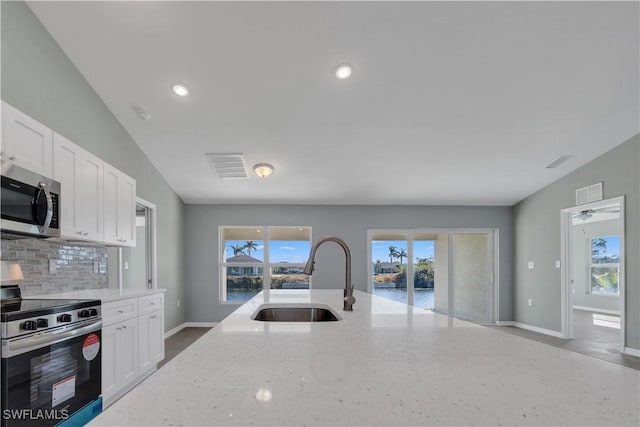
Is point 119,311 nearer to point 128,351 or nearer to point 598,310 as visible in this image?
point 128,351

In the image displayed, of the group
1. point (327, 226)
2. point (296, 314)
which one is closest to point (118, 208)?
point (296, 314)

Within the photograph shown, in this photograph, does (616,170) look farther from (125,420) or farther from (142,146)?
(142,146)

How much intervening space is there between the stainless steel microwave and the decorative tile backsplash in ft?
0.87

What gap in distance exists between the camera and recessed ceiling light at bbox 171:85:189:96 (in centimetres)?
319

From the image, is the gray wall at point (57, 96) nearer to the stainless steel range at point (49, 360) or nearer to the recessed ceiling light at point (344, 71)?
the stainless steel range at point (49, 360)

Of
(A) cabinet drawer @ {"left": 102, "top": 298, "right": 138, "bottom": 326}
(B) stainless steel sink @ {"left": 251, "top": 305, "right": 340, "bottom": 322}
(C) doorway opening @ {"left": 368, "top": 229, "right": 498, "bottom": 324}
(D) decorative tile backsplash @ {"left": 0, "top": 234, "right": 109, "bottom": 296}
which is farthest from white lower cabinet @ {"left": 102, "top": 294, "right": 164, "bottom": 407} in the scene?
(C) doorway opening @ {"left": 368, "top": 229, "right": 498, "bottom": 324}

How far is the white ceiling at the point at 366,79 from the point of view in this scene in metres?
2.57

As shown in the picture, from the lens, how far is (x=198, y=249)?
6.00m

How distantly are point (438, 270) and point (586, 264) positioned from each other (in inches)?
203

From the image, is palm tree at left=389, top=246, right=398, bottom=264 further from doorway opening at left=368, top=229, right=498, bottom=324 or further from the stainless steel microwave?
the stainless steel microwave

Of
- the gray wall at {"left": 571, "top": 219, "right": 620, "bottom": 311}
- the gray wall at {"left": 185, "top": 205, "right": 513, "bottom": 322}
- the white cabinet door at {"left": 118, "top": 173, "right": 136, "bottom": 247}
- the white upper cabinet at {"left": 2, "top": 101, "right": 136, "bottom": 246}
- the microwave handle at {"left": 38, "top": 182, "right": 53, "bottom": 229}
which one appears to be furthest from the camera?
the gray wall at {"left": 571, "top": 219, "right": 620, "bottom": 311}

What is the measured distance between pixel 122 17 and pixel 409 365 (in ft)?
9.97

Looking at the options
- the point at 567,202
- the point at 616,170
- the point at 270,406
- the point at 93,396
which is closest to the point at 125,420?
the point at 270,406

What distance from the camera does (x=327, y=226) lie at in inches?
242
